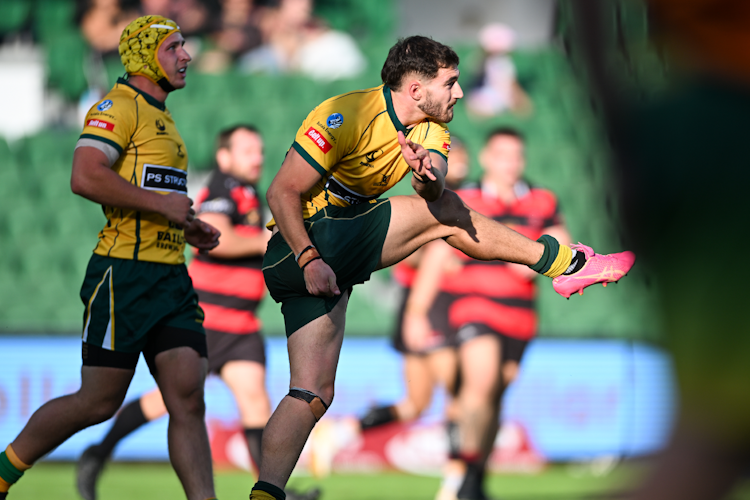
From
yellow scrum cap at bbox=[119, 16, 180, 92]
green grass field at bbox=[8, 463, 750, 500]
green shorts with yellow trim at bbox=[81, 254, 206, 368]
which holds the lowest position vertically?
green grass field at bbox=[8, 463, 750, 500]

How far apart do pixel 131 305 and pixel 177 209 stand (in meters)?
0.46

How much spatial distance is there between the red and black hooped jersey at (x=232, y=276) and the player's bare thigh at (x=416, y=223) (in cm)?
192

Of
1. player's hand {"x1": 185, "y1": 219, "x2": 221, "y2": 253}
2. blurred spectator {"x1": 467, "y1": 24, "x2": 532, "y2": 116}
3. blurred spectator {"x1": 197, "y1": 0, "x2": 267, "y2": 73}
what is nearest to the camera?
player's hand {"x1": 185, "y1": 219, "x2": 221, "y2": 253}

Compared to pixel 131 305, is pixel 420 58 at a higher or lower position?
higher

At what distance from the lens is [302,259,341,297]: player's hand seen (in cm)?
320

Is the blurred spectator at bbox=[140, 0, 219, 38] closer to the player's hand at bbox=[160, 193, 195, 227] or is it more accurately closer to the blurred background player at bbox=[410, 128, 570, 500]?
the blurred background player at bbox=[410, 128, 570, 500]

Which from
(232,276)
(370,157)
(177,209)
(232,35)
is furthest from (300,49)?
(370,157)

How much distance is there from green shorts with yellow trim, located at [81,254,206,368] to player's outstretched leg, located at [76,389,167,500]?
135 cm

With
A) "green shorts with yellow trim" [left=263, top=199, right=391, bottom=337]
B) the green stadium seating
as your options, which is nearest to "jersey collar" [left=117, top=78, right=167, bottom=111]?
"green shorts with yellow trim" [left=263, top=199, right=391, bottom=337]

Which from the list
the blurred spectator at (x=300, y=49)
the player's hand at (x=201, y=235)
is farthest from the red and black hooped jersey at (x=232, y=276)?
the blurred spectator at (x=300, y=49)

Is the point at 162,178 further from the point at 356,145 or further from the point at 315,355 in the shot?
the point at 315,355

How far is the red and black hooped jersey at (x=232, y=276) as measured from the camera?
532 centimetres

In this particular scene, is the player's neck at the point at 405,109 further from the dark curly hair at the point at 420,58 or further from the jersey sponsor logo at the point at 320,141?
the jersey sponsor logo at the point at 320,141

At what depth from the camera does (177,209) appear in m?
3.60
